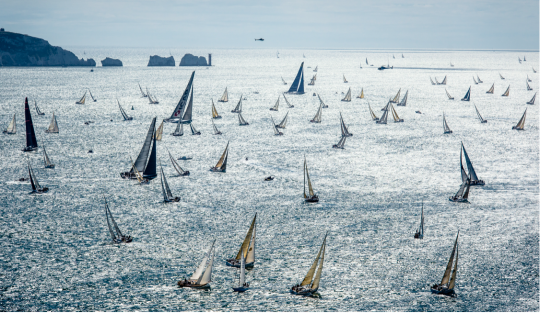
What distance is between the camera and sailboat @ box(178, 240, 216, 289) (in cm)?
4162

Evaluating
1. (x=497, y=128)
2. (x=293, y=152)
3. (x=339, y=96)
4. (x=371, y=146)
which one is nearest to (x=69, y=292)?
(x=293, y=152)

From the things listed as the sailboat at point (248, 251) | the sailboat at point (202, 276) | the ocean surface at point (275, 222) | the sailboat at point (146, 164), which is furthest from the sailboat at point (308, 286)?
the sailboat at point (146, 164)

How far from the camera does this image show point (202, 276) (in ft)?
137

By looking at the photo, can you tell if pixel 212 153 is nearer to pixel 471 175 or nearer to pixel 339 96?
pixel 471 175

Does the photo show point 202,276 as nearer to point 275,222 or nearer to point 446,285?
point 275,222

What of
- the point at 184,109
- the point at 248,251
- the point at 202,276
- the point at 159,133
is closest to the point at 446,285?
the point at 248,251

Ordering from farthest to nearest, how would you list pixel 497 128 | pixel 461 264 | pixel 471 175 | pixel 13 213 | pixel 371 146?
1. pixel 497 128
2. pixel 371 146
3. pixel 471 175
4. pixel 13 213
5. pixel 461 264

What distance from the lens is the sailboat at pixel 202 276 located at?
41.6m

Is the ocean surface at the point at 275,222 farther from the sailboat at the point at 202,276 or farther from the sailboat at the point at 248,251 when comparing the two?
the sailboat at the point at 248,251

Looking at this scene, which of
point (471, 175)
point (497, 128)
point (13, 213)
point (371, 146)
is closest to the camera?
point (13, 213)

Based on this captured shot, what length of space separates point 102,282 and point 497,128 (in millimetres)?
101188

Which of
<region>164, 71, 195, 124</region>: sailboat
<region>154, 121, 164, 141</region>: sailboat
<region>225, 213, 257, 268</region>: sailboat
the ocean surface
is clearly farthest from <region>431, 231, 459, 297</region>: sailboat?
<region>154, 121, 164, 141</region>: sailboat

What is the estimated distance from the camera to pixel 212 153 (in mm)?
87000

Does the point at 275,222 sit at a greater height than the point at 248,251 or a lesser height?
lesser
